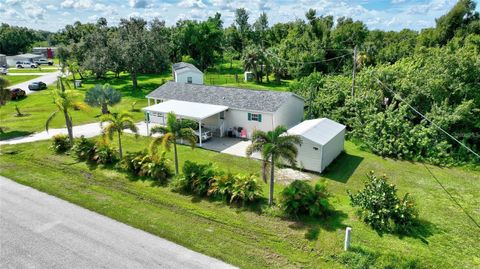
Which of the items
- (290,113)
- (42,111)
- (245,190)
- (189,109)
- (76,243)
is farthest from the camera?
(42,111)

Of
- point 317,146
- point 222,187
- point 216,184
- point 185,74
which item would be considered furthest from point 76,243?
point 185,74

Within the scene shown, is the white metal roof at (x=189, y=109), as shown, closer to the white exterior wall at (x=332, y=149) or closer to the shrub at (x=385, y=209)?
the white exterior wall at (x=332, y=149)

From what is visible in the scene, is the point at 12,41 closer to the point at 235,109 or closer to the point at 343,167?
the point at 235,109

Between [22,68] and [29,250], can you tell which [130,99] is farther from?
[22,68]

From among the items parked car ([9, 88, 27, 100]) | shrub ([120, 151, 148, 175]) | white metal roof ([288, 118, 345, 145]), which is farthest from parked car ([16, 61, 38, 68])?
white metal roof ([288, 118, 345, 145])

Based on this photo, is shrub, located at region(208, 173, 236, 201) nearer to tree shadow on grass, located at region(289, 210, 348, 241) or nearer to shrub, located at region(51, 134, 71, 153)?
tree shadow on grass, located at region(289, 210, 348, 241)

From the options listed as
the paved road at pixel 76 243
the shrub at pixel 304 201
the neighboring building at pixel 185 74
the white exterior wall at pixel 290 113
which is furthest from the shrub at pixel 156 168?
the neighboring building at pixel 185 74
